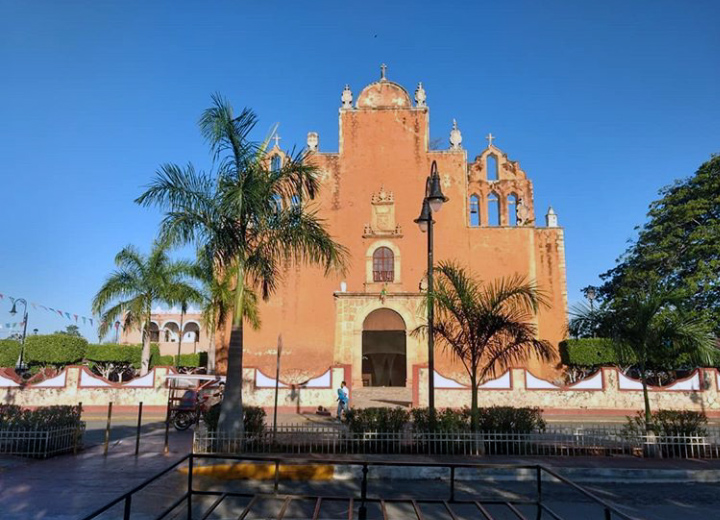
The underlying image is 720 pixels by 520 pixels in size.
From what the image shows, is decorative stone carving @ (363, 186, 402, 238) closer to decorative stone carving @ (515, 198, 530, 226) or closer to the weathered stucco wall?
decorative stone carving @ (515, 198, 530, 226)

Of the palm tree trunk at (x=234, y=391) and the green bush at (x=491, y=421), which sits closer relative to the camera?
the palm tree trunk at (x=234, y=391)

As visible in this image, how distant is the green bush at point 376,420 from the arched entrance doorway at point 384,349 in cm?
1451

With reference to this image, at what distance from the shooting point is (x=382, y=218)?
25.9 metres

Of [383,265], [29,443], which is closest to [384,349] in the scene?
[383,265]

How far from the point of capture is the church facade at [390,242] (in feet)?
80.9

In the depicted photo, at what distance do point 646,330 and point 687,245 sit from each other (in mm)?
17448

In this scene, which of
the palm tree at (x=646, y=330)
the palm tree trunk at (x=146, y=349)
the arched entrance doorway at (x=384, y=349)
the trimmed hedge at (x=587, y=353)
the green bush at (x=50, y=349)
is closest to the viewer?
the palm tree at (x=646, y=330)

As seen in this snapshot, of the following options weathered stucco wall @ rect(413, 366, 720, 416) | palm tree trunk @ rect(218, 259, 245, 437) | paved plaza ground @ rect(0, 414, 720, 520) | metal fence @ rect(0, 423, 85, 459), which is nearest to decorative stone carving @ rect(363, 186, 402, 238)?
weathered stucco wall @ rect(413, 366, 720, 416)

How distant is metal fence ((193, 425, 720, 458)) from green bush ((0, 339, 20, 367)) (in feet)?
83.3

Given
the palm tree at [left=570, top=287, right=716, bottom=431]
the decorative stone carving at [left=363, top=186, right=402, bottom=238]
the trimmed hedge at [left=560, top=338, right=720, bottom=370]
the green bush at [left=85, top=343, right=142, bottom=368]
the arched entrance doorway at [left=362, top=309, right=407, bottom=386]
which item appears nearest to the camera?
the palm tree at [left=570, top=287, right=716, bottom=431]

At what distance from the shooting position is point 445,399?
17.9 m

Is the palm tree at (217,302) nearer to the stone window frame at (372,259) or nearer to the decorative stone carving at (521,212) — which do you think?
the stone window frame at (372,259)

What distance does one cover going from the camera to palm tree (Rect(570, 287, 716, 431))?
9.99 m

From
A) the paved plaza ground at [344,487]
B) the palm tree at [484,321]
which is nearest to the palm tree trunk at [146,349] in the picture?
the paved plaza ground at [344,487]
